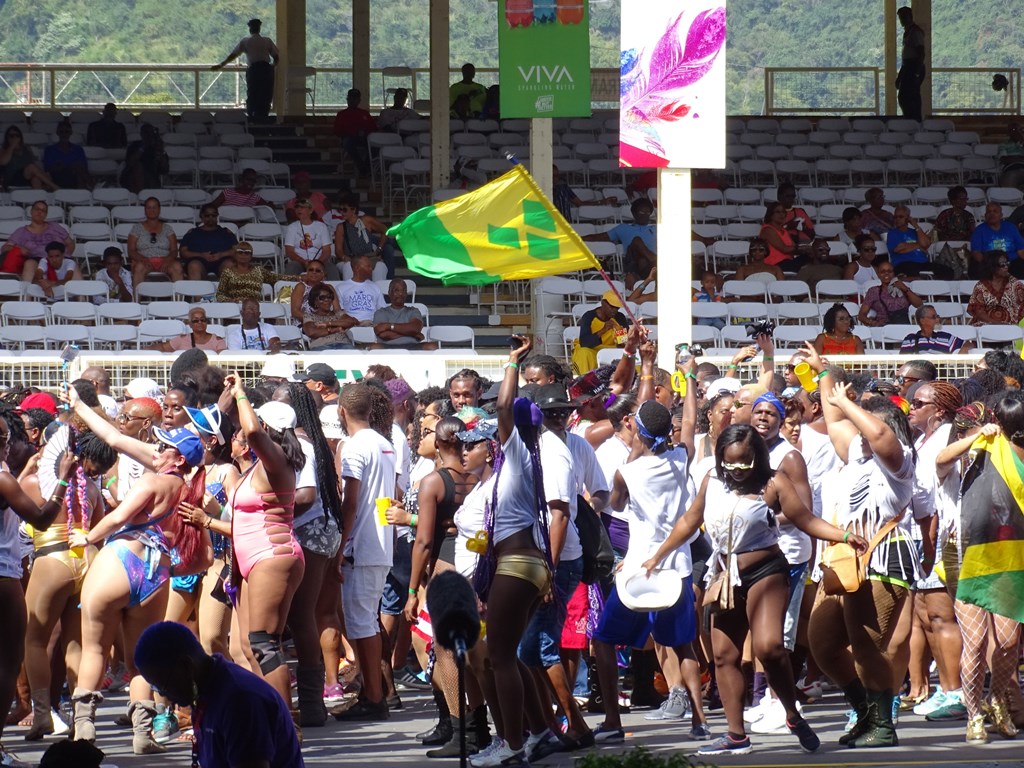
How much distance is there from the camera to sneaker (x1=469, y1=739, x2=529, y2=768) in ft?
22.6

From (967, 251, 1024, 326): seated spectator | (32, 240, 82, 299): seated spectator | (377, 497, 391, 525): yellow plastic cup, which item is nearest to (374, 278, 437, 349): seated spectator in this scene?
(32, 240, 82, 299): seated spectator

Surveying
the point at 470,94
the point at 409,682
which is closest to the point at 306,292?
the point at 409,682

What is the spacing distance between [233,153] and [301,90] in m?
3.67

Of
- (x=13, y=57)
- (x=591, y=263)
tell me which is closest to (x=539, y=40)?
(x=591, y=263)

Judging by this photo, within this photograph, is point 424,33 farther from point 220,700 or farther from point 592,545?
point 220,700

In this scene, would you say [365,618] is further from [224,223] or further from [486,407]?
[224,223]

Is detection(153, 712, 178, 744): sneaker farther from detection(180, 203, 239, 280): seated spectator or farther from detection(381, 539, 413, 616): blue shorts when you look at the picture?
detection(180, 203, 239, 280): seated spectator

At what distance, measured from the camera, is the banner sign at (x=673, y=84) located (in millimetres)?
12031

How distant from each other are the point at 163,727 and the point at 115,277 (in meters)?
10.1

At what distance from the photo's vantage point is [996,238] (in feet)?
61.3

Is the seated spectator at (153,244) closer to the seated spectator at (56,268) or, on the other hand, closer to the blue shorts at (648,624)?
the seated spectator at (56,268)

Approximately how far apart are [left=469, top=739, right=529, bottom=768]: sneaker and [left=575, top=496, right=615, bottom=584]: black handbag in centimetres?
93

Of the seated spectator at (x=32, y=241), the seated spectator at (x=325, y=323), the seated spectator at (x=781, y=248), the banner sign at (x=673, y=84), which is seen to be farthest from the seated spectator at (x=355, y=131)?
the banner sign at (x=673, y=84)

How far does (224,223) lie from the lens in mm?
19125
